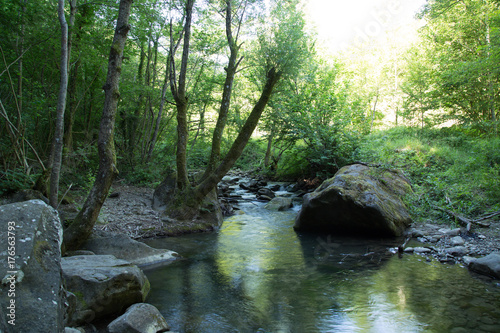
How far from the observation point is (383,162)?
1134 cm

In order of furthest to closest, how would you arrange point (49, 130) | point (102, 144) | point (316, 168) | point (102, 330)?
point (316, 168) → point (49, 130) → point (102, 144) → point (102, 330)

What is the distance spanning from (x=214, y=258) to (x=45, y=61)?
6.97 metres

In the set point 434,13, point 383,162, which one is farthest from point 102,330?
point 434,13

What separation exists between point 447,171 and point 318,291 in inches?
334

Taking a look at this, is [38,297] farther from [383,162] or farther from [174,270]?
[383,162]

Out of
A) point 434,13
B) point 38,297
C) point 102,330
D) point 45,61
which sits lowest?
point 102,330

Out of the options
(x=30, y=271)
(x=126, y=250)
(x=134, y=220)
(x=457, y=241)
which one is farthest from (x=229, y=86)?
(x=30, y=271)

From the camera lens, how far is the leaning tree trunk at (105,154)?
555 cm

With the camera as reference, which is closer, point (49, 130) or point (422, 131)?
point (49, 130)

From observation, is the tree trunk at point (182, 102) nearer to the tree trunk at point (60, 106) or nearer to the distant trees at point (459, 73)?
the tree trunk at point (60, 106)

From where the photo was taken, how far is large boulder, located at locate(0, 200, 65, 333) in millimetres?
2209

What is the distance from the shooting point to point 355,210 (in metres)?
7.56

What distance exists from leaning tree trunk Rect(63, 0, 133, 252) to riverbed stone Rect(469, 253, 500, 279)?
656cm

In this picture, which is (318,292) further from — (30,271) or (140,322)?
(30,271)
